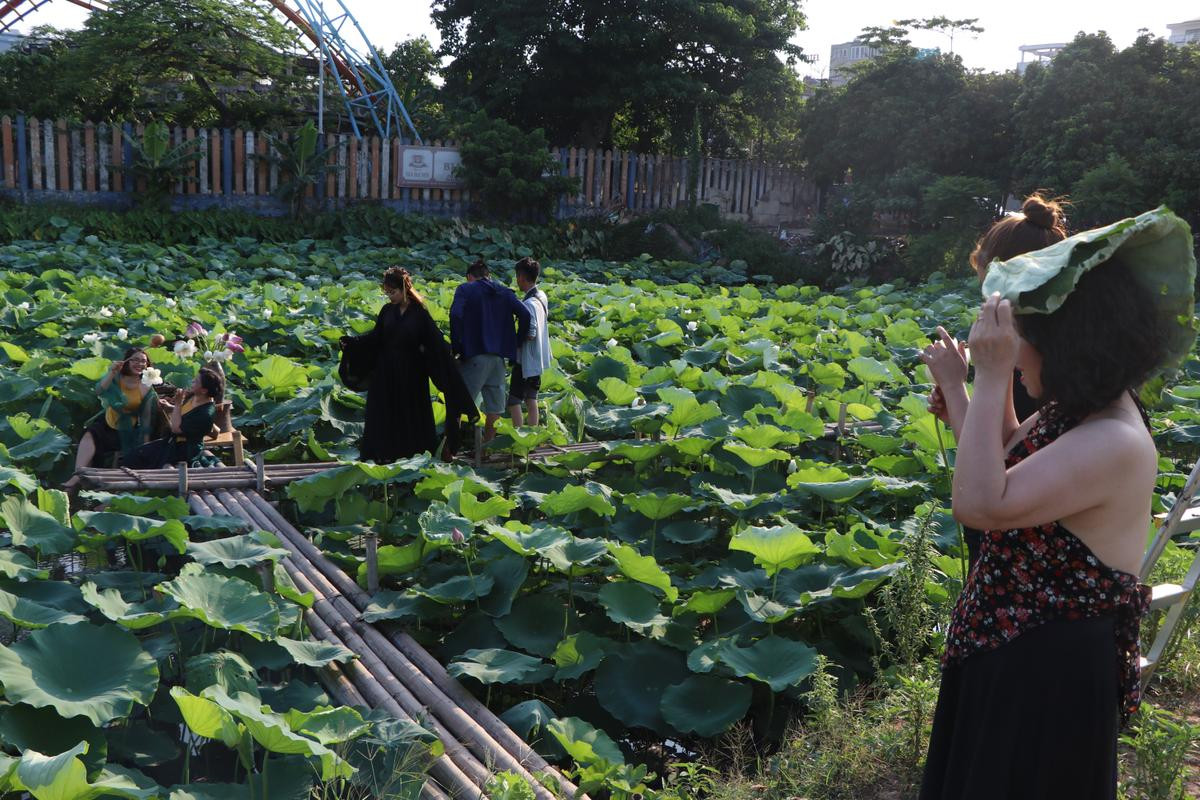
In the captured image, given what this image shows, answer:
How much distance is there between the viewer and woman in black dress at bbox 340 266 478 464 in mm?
5371

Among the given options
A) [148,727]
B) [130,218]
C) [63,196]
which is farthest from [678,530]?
[63,196]

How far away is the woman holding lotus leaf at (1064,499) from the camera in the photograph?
155cm

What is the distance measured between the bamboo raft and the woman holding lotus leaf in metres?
1.25

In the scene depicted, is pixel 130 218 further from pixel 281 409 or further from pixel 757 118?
pixel 757 118

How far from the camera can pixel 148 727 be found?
300 centimetres

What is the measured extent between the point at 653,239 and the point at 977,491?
50.0ft

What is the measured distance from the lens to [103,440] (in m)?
5.18

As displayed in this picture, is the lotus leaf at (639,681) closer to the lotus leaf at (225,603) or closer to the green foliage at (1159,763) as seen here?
the lotus leaf at (225,603)

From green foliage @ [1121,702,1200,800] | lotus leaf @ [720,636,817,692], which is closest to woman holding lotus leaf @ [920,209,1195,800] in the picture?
green foliage @ [1121,702,1200,800]

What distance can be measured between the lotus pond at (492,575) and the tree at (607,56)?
11.2m

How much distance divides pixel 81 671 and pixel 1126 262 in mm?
2596

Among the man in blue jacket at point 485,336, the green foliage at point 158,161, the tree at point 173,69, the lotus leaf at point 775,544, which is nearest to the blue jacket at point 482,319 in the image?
the man in blue jacket at point 485,336

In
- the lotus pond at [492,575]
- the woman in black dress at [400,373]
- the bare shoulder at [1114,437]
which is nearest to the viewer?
the bare shoulder at [1114,437]

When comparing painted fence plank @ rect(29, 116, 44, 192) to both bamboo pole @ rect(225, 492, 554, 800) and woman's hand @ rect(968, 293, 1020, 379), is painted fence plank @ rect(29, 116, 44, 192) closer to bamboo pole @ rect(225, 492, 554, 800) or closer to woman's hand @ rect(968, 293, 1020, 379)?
bamboo pole @ rect(225, 492, 554, 800)
